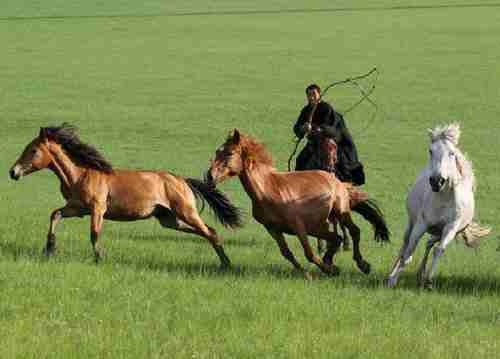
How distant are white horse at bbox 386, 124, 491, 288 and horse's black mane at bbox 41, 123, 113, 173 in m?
3.24

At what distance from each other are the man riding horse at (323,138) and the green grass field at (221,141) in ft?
3.66

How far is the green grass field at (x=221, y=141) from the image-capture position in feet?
26.0

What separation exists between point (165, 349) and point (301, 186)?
12.3 ft

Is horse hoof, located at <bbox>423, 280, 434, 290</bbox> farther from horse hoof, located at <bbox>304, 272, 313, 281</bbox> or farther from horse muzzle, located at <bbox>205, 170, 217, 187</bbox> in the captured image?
horse muzzle, located at <bbox>205, 170, 217, 187</bbox>

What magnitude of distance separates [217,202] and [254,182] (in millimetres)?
1693

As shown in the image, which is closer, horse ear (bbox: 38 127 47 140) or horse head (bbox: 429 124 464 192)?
horse head (bbox: 429 124 464 192)

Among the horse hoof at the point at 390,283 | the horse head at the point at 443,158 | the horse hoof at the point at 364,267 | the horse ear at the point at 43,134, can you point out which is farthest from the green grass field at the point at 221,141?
the horse ear at the point at 43,134

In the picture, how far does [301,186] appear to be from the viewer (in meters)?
10.7

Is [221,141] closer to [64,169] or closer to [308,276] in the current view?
[64,169]

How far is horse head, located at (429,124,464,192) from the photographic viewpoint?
31.9 ft

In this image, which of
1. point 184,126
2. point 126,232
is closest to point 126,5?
point 184,126

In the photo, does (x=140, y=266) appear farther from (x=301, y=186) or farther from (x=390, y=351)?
(x=390, y=351)

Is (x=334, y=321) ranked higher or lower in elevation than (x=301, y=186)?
lower

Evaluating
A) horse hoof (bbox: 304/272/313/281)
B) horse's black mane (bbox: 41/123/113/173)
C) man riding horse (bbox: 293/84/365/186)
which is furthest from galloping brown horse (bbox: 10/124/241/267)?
man riding horse (bbox: 293/84/365/186)
